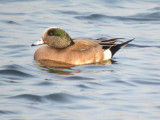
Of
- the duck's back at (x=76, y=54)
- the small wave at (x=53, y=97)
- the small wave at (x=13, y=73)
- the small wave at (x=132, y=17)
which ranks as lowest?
the small wave at (x=53, y=97)

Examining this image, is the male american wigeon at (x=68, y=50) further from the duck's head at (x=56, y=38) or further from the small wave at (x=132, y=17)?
the small wave at (x=132, y=17)

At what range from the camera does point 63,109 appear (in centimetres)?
705

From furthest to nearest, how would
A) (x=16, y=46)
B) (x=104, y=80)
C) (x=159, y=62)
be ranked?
1. (x=16, y=46)
2. (x=159, y=62)
3. (x=104, y=80)

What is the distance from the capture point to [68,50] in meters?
10.4

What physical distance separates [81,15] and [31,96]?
7.92 metres

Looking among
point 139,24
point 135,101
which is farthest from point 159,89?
point 139,24

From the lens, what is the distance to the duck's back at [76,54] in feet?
33.7

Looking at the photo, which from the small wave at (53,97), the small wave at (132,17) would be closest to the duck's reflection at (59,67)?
the small wave at (53,97)

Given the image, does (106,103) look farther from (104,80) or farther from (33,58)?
(33,58)

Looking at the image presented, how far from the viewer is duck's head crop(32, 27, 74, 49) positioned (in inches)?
412

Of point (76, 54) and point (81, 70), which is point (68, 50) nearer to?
point (76, 54)

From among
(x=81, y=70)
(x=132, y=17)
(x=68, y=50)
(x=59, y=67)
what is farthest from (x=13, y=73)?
(x=132, y=17)

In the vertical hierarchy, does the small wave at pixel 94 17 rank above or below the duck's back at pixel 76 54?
above

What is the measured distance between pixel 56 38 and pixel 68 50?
384mm
